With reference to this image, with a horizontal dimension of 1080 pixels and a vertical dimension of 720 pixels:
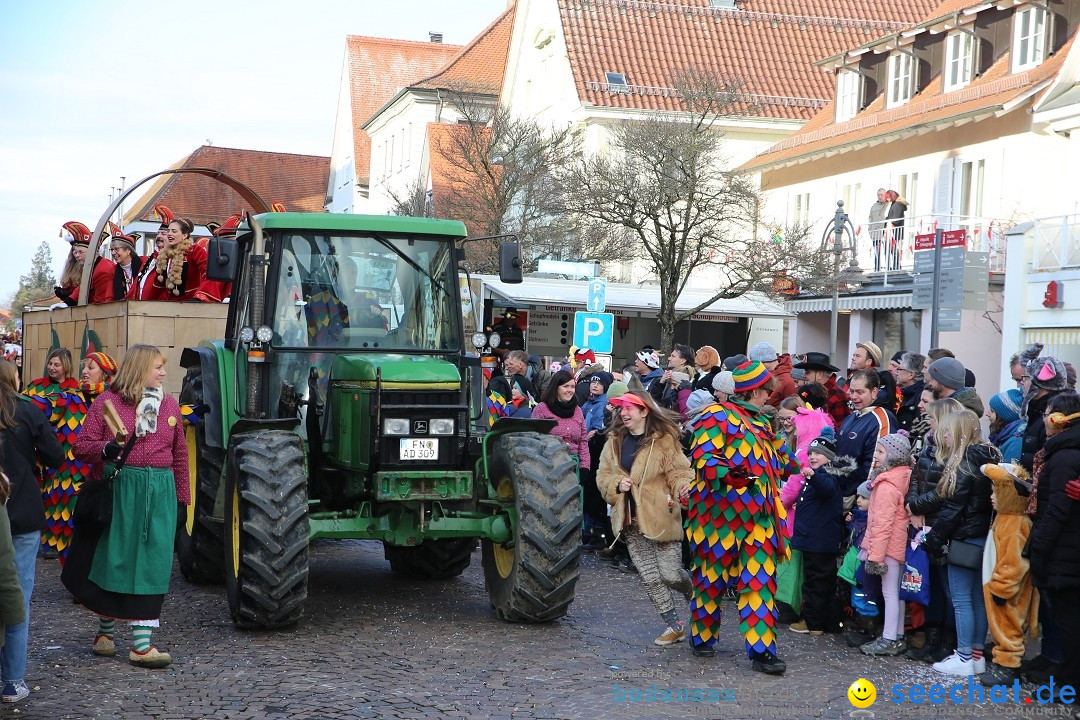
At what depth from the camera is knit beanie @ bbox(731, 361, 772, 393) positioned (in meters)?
8.14

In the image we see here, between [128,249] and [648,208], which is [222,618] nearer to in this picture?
[128,249]

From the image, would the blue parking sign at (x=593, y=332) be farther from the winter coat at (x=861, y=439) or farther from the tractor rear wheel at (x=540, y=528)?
the tractor rear wheel at (x=540, y=528)

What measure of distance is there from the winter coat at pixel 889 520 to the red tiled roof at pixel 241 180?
61.1 metres

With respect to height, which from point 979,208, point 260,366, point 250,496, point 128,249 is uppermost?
point 979,208

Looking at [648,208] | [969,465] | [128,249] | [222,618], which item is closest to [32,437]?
[222,618]

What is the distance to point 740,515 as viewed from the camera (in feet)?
25.9

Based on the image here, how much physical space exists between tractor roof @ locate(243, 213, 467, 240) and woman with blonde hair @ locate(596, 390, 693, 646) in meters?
2.06

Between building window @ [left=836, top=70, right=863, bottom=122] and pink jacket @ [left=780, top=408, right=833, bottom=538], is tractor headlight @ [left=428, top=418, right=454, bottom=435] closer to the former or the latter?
pink jacket @ [left=780, top=408, right=833, bottom=538]

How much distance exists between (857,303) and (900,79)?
6.14 meters

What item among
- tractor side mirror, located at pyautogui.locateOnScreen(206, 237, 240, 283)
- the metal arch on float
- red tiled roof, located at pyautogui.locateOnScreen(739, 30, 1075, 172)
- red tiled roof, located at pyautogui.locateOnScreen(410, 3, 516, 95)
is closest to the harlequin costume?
the metal arch on float

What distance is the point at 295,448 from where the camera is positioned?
8.72m

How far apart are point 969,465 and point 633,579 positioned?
163 inches

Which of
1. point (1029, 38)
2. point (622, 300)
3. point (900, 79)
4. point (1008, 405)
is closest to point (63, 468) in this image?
point (1008, 405)

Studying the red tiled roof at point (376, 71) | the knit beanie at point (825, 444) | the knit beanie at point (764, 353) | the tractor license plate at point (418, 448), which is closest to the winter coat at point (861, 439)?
the knit beanie at point (825, 444)
